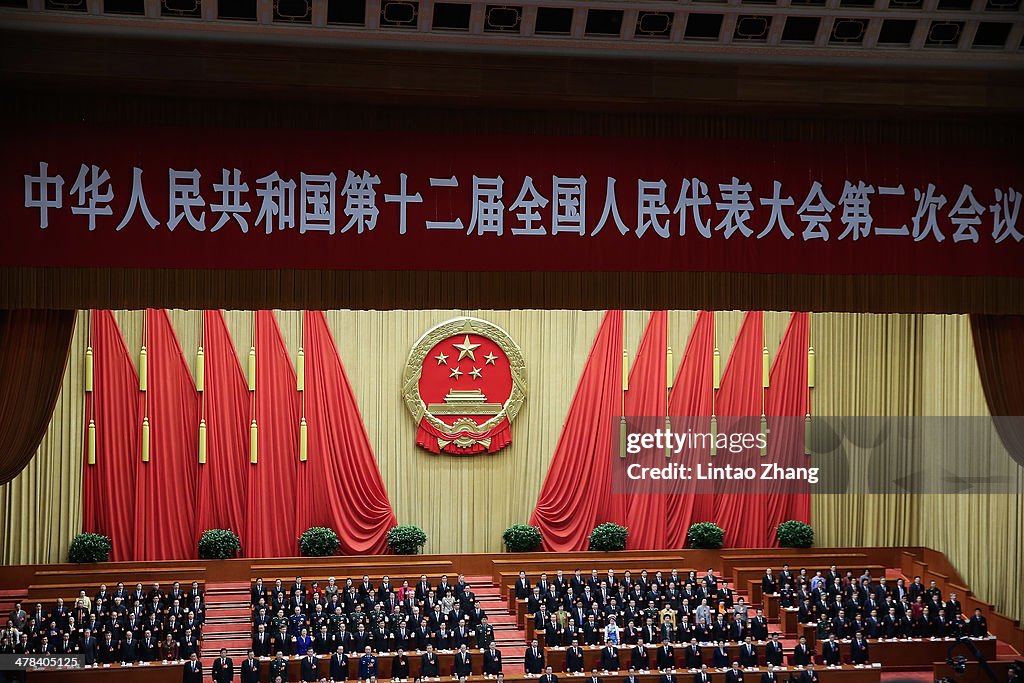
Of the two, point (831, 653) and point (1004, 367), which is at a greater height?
point (1004, 367)

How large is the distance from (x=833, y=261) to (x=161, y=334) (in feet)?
27.6

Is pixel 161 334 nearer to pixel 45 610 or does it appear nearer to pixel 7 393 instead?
pixel 45 610

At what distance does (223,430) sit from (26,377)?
6.72 metres

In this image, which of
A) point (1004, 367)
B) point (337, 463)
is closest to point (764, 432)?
point (337, 463)

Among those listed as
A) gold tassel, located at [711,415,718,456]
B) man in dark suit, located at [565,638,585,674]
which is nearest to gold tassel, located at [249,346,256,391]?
man in dark suit, located at [565,638,585,674]

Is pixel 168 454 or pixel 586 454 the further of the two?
pixel 586 454

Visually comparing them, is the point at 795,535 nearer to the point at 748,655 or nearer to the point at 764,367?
the point at 764,367

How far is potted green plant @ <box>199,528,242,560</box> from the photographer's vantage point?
40.2 ft

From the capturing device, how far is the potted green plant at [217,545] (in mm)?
12250

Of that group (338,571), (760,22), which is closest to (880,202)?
(760,22)

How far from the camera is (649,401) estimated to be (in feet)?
44.2

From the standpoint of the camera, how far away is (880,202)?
6336mm

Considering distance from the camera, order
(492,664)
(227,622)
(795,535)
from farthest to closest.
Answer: (795,535)
(227,622)
(492,664)

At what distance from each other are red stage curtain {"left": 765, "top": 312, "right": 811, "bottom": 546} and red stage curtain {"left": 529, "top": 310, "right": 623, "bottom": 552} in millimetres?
1819
